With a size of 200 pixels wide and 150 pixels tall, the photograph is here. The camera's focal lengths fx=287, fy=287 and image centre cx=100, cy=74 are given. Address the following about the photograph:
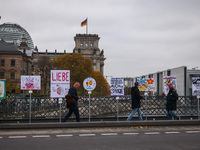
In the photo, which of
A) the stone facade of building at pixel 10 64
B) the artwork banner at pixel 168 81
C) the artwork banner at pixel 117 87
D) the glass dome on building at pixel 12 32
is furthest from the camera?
the glass dome on building at pixel 12 32

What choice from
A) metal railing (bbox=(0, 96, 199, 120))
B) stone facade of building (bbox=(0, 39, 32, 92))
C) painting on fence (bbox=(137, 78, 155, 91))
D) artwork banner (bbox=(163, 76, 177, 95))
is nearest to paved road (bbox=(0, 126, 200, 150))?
metal railing (bbox=(0, 96, 199, 120))

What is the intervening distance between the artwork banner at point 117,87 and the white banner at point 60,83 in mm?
2774

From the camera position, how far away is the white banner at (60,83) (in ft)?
53.9

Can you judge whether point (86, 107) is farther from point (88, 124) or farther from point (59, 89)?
point (88, 124)

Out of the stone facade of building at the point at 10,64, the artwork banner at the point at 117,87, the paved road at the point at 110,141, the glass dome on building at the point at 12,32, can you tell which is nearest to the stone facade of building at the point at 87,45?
the glass dome on building at the point at 12,32

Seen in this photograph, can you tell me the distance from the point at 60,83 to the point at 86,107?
2.55 m

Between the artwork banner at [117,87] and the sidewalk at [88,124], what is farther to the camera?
the artwork banner at [117,87]

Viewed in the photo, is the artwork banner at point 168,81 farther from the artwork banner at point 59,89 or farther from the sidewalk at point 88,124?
the artwork banner at point 59,89

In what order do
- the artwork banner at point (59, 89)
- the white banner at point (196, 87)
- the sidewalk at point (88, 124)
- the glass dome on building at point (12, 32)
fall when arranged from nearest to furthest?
the sidewalk at point (88, 124) → the artwork banner at point (59, 89) → the white banner at point (196, 87) → the glass dome on building at point (12, 32)

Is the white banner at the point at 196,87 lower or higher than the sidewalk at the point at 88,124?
higher

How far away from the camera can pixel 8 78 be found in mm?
85062

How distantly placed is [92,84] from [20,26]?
590ft

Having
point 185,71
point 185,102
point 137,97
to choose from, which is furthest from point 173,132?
point 185,71

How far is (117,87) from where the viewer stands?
1742 centimetres
